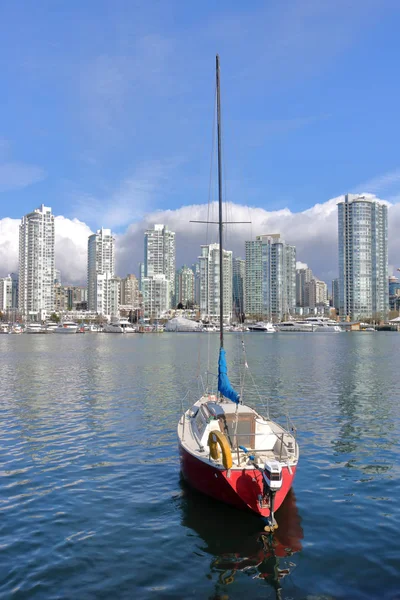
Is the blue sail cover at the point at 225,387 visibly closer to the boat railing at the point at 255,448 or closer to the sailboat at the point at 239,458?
the sailboat at the point at 239,458

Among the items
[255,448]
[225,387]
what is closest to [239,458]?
[255,448]

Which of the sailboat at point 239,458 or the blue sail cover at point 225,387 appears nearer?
the sailboat at point 239,458

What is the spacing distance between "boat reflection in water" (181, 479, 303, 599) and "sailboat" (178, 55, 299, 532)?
49 cm

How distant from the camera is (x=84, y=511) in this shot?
15.8 m

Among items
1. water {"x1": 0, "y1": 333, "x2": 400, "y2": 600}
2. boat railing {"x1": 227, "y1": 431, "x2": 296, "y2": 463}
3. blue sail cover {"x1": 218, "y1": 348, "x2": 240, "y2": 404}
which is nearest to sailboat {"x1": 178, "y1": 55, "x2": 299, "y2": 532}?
boat railing {"x1": 227, "y1": 431, "x2": 296, "y2": 463}

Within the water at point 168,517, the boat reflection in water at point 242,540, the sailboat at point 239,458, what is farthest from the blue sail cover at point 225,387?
the boat reflection in water at point 242,540

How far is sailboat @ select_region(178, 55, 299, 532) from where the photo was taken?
45.5 ft

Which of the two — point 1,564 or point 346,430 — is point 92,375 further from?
point 1,564

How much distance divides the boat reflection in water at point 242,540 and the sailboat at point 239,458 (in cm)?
49

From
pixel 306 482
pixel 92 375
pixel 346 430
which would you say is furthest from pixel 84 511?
pixel 92 375

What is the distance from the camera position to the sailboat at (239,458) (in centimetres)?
1388

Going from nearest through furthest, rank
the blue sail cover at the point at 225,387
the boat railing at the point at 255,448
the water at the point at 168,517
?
the water at the point at 168,517 → the boat railing at the point at 255,448 → the blue sail cover at the point at 225,387

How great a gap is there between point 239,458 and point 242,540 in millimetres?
2393

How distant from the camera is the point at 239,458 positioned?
15.0 m
